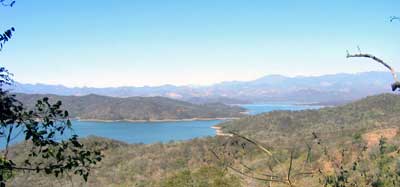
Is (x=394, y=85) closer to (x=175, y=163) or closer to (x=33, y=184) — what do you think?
(x=33, y=184)

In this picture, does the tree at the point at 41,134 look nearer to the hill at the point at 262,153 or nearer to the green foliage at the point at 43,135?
the green foliage at the point at 43,135

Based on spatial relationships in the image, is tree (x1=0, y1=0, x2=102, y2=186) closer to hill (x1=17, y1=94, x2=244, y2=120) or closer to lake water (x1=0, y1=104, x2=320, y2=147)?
lake water (x1=0, y1=104, x2=320, y2=147)

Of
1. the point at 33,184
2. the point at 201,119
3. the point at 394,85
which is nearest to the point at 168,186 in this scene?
the point at 33,184

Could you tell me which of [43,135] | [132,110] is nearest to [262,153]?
[43,135]

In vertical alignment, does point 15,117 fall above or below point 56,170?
above

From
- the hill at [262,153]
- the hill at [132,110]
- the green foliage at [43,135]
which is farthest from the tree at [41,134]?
the hill at [132,110]

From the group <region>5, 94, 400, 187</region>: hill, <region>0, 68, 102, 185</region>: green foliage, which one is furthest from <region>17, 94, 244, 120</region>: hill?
<region>0, 68, 102, 185</region>: green foliage

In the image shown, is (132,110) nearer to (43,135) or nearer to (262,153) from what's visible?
(262,153)

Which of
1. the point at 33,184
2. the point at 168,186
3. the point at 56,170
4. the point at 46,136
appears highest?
the point at 46,136
